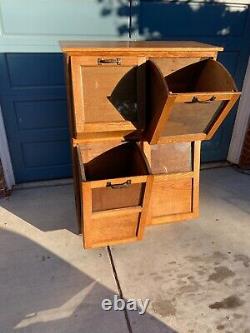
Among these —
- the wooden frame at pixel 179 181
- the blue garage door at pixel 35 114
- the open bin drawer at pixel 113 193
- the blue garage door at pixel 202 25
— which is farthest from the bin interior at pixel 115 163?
the blue garage door at pixel 202 25

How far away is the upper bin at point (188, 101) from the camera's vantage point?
181 centimetres

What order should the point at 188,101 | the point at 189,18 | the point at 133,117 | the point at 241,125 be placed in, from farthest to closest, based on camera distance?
the point at 241,125 → the point at 189,18 → the point at 133,117 → the point at 188,101

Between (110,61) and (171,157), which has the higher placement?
(110,61)

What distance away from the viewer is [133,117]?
208cm

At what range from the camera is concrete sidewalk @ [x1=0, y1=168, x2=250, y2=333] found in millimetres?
1834

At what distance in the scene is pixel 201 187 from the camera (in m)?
3.12

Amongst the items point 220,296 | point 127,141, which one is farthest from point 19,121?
point 220,296

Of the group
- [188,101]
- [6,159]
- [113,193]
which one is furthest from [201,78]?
[6,159]

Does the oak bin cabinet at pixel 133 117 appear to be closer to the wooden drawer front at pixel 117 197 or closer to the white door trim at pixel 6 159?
the wooden drawer front at pixel 117 197

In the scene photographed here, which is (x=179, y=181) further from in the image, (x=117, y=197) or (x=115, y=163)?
(x=117, y=197)

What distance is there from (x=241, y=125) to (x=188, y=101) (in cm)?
182

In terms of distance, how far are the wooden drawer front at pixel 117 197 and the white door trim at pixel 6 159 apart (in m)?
1.32

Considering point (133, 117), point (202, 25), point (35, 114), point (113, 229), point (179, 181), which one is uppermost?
point (202, 25)

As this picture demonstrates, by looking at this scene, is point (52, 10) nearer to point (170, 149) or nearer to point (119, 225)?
point (170, 149)
